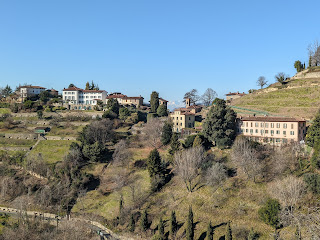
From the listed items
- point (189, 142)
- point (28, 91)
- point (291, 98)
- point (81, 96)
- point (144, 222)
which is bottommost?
point (144, 222)

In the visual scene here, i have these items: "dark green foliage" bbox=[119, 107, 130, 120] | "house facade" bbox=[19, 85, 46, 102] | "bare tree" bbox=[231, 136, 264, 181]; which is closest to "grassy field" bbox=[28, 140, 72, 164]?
"dark green foliage" bbox=[119, 107, 130, 120]

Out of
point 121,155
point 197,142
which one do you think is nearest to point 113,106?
point 121,155

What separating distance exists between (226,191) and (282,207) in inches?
399

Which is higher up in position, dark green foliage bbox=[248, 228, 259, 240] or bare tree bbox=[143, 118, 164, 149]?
bare tree bbox=[143, 118, 164, 149]

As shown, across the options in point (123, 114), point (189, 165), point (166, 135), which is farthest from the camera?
point (123, 114)

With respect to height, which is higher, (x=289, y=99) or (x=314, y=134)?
(x=289, y=99)

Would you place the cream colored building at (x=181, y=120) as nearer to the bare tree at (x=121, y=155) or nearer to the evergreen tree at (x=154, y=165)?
the bare tree at (x=121, y=155)

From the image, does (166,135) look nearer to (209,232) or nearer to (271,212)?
(209,232)

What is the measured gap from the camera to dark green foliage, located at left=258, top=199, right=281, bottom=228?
37.3 m

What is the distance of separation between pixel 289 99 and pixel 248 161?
1940 inches

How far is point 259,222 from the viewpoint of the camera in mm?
39312

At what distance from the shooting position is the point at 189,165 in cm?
5059

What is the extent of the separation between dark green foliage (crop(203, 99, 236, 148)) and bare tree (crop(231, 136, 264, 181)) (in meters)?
7.22

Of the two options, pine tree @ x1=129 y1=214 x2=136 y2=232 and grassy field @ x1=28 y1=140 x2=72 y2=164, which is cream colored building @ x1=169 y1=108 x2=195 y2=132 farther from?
pine tree @ x1=129 y1=214 x2=136 y2=232
